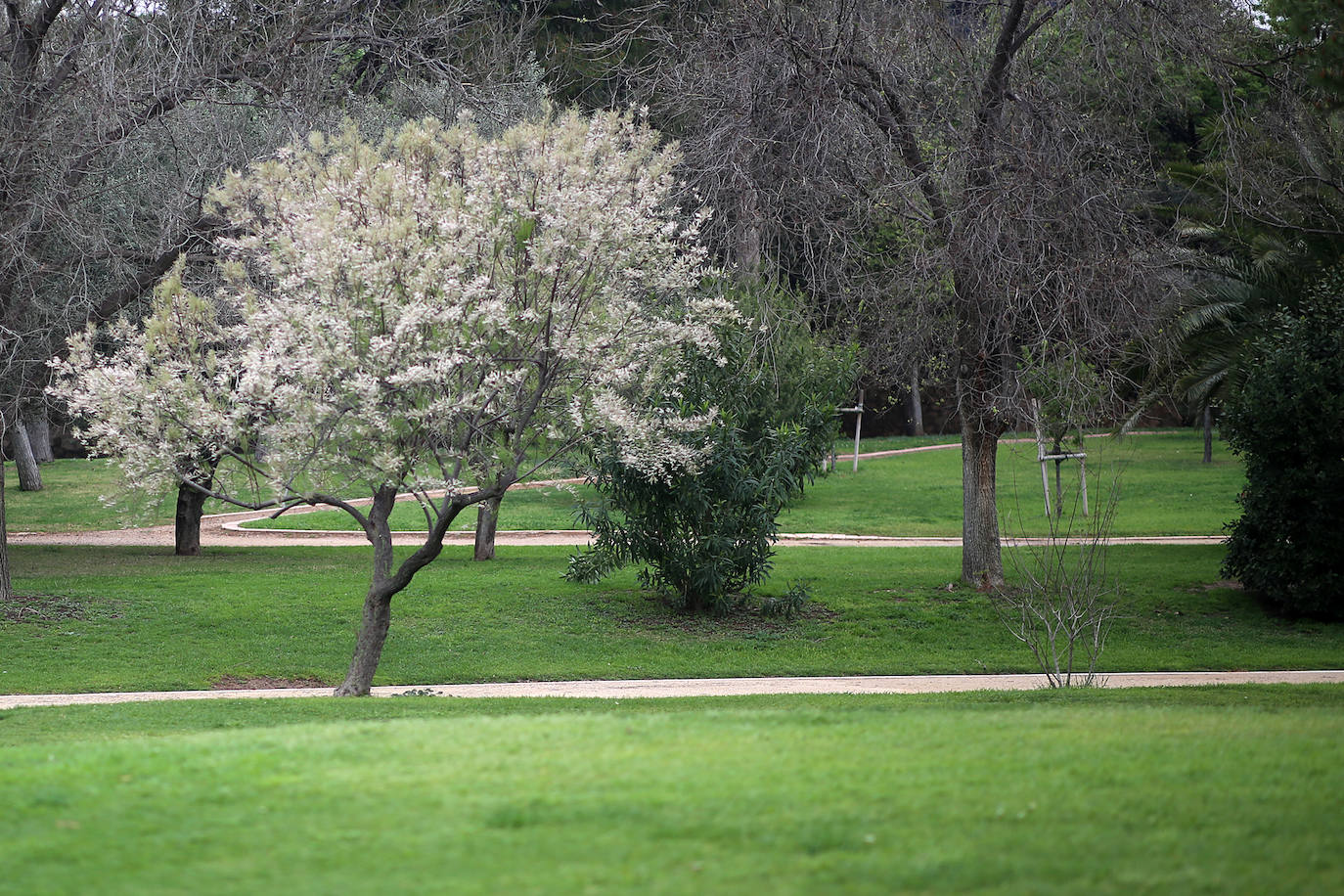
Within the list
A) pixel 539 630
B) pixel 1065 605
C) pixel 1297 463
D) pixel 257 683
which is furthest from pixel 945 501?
pixel 257 683

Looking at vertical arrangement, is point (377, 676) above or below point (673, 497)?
below

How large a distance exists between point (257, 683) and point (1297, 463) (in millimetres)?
13194

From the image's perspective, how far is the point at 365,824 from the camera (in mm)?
5164

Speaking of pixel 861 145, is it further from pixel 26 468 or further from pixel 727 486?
pixel 26 468

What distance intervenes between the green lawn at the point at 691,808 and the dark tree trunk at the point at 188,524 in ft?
47.2

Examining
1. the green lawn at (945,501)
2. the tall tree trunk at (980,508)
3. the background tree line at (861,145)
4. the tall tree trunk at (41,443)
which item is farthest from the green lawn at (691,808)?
the tall tree trunk at (41,443)

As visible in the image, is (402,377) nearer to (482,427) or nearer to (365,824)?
(482,427)

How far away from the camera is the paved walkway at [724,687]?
40.2ft

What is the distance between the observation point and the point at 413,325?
10055 mm

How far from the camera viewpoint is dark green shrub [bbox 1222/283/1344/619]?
1611 centimetres

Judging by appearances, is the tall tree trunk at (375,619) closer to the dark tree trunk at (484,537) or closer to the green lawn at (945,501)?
the dark tree trunk at (484,537)

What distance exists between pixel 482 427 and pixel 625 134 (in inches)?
125

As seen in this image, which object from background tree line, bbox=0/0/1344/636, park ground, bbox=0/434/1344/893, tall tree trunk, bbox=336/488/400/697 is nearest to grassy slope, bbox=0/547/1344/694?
park ground, bbox=0/434/1344/893

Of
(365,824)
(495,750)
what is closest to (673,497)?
(495,750)
